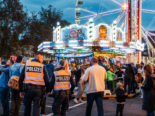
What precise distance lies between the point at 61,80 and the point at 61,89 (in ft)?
0.78

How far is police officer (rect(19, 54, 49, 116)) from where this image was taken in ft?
19.6

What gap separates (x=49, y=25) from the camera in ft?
173

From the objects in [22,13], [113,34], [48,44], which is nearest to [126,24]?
[113,34]

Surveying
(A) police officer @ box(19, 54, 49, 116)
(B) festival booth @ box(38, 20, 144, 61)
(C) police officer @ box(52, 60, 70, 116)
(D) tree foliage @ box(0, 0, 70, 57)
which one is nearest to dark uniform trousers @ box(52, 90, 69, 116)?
(C) police officer @ box(52, 60, 70, 116)

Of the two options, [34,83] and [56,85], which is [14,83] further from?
[56,85]

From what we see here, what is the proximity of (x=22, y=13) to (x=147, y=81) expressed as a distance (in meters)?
33.6

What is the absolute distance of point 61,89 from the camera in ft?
21.4

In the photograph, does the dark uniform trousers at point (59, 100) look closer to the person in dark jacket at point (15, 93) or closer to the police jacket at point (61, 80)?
the police jacket at point (61, 80)

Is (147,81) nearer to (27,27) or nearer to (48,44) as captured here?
(48,44)

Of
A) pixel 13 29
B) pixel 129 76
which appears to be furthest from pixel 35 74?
pixel 13 29

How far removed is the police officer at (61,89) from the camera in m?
6.45

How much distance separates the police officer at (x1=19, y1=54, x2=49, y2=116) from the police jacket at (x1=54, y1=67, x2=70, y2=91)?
46cm

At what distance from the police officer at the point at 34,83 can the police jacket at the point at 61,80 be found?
46cm

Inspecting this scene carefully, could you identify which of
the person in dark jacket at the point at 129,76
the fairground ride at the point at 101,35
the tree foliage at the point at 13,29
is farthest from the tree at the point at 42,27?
the person in dark jacket at the point at 129,76
